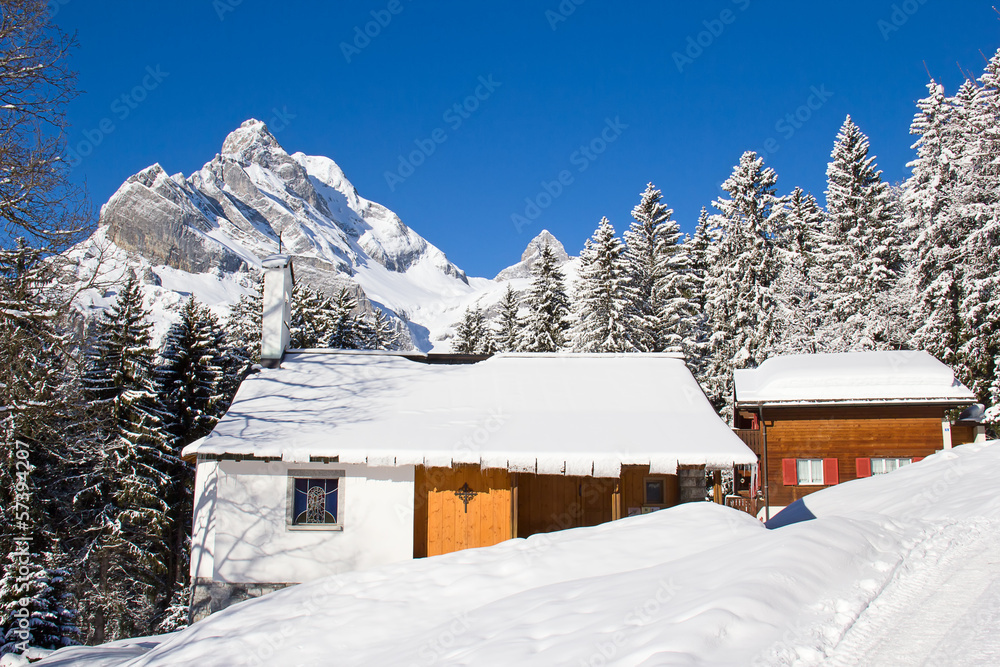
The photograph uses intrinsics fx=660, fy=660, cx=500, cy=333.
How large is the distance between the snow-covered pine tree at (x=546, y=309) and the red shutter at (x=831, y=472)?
14600 millimetres

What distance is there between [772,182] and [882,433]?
16.5m

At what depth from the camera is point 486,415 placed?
1298 centimetres

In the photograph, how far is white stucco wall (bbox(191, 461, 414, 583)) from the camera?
11625 mm

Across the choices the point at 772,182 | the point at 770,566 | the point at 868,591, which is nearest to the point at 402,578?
the point at 770,566

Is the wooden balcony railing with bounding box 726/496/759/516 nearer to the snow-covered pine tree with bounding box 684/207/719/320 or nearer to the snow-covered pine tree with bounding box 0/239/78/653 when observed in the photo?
the snow-covered pine tree with bounding box 0/239/78/653

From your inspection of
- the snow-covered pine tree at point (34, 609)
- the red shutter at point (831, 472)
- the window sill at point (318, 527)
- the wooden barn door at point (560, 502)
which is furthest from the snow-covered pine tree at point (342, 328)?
the red shutter at point (831, 472)

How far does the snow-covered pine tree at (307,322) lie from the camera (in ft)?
110

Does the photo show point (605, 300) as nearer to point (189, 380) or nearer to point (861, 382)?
point (861, 382)

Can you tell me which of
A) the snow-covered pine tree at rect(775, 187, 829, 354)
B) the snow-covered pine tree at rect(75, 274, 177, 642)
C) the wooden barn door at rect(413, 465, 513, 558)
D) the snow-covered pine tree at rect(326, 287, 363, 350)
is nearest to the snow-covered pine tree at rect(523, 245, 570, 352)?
the snow-covered pine tree at rect(326, 287, 363, 350)

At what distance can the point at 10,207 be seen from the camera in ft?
29.1

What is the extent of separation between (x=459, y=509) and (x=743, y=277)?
24381 millimetres

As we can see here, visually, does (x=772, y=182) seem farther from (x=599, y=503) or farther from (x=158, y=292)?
(x=158, y=292)

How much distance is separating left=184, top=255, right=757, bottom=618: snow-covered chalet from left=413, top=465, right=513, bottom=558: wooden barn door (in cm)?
2

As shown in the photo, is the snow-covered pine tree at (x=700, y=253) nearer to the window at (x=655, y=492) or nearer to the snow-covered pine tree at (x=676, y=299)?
the snow-covered pine tree at (x=676, y=299)
